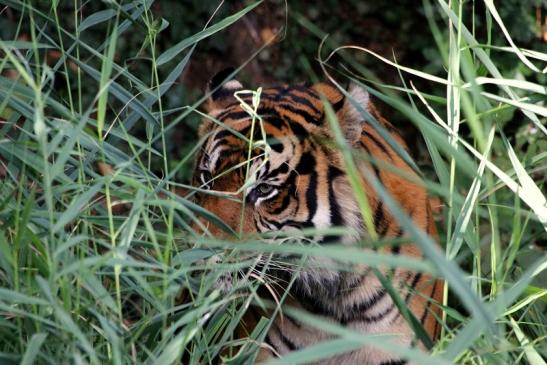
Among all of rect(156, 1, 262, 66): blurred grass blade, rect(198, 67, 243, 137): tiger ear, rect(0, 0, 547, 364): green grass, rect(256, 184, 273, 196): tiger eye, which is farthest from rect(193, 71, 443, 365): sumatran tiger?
rect(156, 1, 262, 66): blurred grass blade

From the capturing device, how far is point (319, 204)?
3295 mm

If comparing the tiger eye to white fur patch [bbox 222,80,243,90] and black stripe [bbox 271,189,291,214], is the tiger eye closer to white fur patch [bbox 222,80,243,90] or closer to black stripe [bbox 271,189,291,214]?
black stripe [bbox 271,189,291,214]

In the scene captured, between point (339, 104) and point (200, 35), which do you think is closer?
point (200, 35)

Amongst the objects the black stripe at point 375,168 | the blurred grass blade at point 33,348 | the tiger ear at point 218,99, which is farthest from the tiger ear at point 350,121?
the blurred grass blade at point 33,348

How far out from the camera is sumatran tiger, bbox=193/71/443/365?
10.5 feet

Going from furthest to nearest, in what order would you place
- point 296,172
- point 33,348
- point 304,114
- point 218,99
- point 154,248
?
point 218,99 < point 304,114 < point 296,172 < point 154,248 < point 33,348

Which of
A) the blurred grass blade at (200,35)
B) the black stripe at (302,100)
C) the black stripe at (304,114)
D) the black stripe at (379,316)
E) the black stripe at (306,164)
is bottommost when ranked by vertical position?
the black stripe at (379,316)

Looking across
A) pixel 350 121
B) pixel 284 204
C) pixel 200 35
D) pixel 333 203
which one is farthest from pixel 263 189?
pixel 200 35

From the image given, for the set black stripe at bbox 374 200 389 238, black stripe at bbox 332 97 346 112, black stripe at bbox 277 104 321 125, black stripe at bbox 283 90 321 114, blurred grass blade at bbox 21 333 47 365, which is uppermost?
black stripe at bbox 332 97 346 112

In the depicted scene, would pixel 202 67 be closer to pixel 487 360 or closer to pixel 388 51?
pixel 388 51

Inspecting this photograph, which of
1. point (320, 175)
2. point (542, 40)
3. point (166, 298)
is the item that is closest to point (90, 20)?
point (166, 298)

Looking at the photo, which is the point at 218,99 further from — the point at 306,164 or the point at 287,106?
the point at 306,164

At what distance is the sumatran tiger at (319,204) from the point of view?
3.20 meters

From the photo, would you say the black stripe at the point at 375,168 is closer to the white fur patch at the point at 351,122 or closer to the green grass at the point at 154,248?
the white fur patch at the point at 351,122
